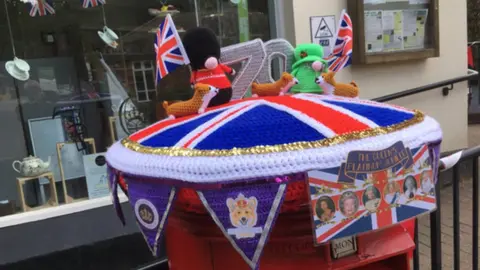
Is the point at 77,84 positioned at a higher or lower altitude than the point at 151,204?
higher

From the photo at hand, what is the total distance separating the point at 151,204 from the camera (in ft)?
3.84

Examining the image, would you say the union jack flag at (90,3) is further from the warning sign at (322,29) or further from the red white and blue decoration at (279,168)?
the red white and blue decoration at (279,168)

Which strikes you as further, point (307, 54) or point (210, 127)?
point (307, 54)

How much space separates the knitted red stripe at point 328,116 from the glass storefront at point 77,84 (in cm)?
243

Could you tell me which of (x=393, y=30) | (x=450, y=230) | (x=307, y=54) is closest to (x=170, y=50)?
(x=307, y=54)

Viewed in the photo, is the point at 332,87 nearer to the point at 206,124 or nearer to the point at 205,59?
the point at 205,59

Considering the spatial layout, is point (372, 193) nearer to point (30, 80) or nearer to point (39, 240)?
point (39, 240)

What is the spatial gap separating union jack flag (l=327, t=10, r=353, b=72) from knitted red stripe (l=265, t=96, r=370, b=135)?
1.75 feet

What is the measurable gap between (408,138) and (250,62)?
691 mm

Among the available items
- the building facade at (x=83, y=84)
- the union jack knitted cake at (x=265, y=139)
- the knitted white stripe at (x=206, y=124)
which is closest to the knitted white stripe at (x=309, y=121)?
the union jack knitted cake at (x=265, y=139)

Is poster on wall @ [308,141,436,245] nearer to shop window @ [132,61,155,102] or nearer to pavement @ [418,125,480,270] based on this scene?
pavement @ [418,125,480,270]

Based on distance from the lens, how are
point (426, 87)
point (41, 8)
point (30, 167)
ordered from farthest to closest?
point (426, 87)
point (41, 8)
point (30, 167)

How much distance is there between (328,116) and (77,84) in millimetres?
3300

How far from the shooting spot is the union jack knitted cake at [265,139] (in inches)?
41.4
